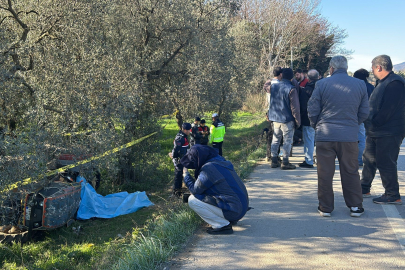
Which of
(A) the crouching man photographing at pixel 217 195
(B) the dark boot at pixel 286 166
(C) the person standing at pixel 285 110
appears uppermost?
(C) the person standing at pixel 285 110

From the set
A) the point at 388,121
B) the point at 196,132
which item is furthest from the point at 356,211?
the point at 196,132

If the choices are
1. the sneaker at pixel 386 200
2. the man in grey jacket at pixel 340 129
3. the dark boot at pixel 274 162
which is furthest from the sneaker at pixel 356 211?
the dark boot at pixel 274 162

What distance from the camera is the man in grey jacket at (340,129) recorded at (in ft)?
15.5

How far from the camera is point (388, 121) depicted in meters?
5.23

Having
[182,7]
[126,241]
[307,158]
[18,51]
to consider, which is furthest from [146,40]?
[126,241]

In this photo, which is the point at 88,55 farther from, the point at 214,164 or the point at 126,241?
the point at 214,164

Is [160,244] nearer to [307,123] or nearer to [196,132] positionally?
[307,123]

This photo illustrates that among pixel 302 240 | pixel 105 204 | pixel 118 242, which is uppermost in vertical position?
pixel 302 240

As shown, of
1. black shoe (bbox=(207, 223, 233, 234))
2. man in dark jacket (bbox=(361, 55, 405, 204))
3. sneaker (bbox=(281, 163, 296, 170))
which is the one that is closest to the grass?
black shoe (bbox=(207, 223, 233, 234))

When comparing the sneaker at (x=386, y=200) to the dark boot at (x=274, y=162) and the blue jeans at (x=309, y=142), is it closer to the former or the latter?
the blue jeans at (x=309, y=142)

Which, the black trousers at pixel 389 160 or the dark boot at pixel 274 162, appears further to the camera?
the dark boot at pixel 274 162

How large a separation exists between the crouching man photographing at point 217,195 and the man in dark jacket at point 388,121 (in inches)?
93.6

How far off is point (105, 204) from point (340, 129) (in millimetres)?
5690

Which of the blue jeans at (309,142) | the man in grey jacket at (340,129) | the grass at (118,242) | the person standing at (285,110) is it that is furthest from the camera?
the blue jeans at (309,142)
